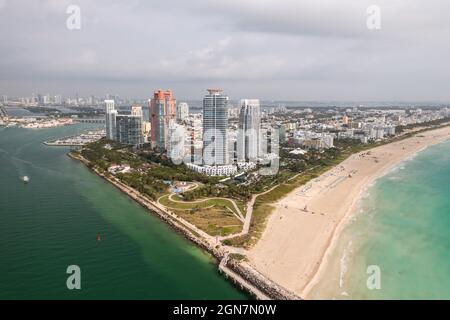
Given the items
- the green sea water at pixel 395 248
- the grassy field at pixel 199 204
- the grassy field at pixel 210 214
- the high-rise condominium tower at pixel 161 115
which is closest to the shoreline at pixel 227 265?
the grassy field at pixel 210 214

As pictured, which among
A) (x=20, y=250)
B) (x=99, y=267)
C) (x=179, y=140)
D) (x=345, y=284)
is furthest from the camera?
(x=179, y=140)

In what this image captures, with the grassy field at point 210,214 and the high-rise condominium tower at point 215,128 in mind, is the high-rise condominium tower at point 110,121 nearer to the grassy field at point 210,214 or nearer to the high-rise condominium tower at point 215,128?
the high-rise condominium tower at point 215,128

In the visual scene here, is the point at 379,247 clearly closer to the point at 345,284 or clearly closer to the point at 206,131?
the point at 345,284

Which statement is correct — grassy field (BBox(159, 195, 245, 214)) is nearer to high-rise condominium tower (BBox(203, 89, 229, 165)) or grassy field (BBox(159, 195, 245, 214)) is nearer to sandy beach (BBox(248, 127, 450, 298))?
sandy beach (BBox(248, 127, 450, 298))

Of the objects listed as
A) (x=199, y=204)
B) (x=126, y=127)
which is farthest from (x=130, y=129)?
(x=199, y=204)

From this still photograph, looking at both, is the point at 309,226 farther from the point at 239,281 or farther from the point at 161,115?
the point at 161,115

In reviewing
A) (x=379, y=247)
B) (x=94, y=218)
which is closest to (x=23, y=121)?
(x=94, y=218)
